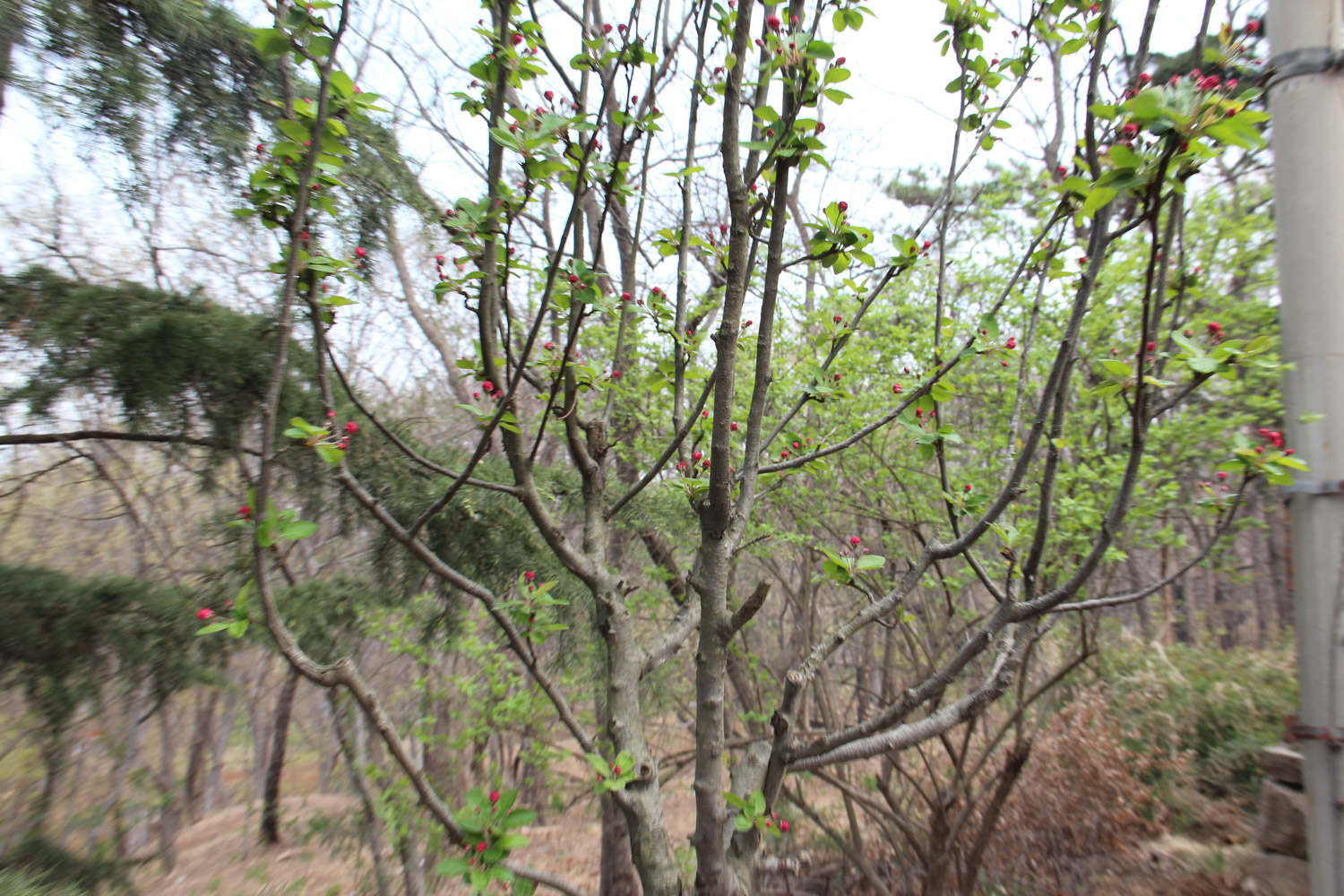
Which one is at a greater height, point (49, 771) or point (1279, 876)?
point (49, 771)

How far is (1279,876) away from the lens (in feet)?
9.77

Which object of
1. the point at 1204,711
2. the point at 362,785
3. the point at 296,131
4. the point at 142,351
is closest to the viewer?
the point at 296,131

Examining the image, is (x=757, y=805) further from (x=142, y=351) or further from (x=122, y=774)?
(x=122, y=774)

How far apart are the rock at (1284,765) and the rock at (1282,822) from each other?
35mm

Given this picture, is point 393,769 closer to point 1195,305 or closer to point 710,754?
point 710,754

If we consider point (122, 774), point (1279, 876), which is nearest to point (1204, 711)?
point (1279, 876)

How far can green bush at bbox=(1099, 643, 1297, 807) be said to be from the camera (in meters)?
4.31

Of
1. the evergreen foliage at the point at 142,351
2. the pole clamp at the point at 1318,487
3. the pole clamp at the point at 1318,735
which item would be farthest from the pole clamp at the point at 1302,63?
the evergreen foliage at the point at 142,351

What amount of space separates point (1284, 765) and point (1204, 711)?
1.81 m

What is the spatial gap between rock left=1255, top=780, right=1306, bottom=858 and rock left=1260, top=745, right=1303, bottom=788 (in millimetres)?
35

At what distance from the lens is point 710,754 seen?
1.61 meters

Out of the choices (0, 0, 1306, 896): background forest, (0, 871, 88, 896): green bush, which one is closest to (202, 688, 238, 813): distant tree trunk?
(0, 0, 1306, 896): background forest

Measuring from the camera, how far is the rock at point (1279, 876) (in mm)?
2871

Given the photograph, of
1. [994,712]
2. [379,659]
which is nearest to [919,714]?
[994,712]
